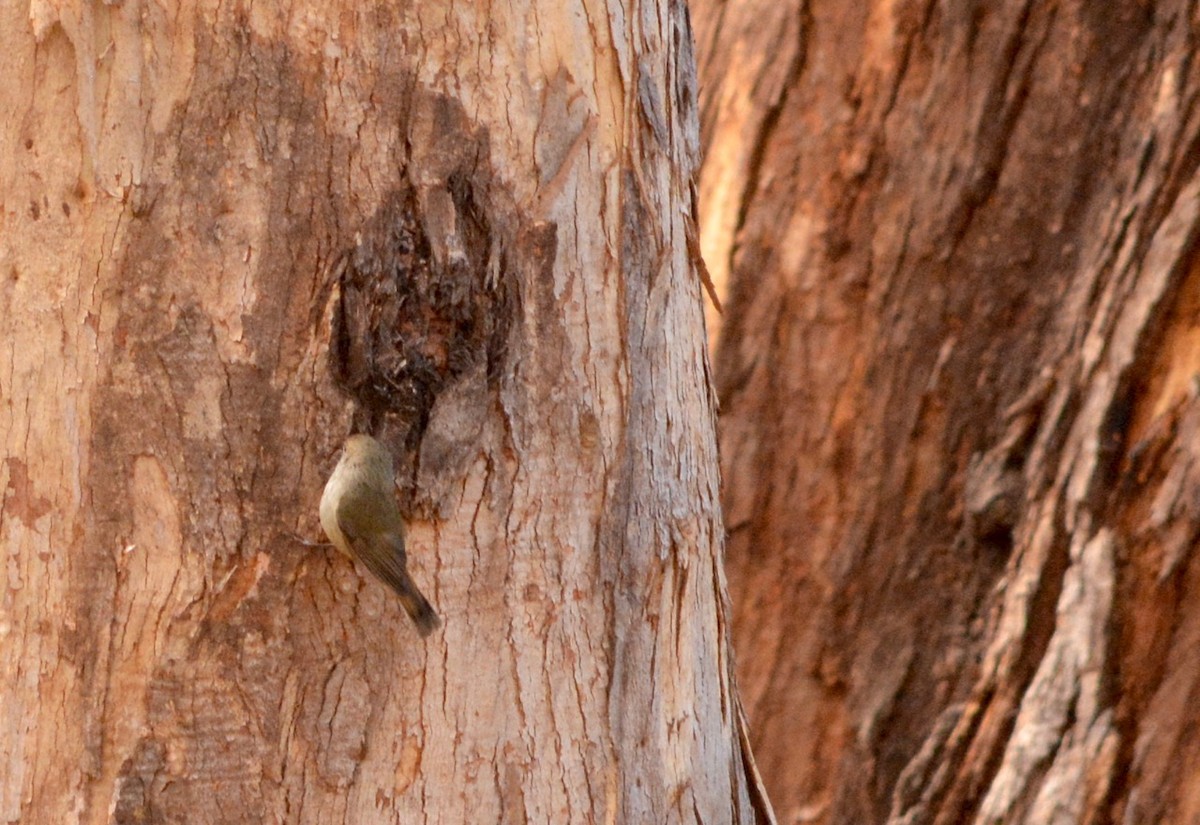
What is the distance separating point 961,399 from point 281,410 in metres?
2.41

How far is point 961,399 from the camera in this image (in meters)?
3.84

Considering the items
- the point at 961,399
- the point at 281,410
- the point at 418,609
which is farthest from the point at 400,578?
the point at 961,399

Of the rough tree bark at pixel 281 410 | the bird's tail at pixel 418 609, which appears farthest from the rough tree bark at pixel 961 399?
the bird's tail at pixel 418 609

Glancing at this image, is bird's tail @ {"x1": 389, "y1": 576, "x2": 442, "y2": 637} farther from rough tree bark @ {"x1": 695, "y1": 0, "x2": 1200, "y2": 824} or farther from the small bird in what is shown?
A: rough tree bark @ {"x1": 695, "y1": 0, "x2": 1200, "y2": 824}

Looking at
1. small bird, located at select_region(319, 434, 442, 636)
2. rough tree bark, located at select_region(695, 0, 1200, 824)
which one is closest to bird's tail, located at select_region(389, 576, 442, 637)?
small bird, located at select_region(319, 434, 442, 636)

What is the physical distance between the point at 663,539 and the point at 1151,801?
179 centimetres

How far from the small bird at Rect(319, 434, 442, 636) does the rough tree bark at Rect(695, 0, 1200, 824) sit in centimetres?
205

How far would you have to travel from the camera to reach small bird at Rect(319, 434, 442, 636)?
5.81ft

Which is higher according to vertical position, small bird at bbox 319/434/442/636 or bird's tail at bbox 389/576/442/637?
small bird at bbox 319/434/442/636

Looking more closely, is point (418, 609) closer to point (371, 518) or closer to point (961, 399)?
point (371, 518)

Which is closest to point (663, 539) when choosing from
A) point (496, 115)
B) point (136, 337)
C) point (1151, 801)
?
point (496, 115)

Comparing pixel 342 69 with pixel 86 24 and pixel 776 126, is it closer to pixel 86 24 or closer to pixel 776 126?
pixel 86 24

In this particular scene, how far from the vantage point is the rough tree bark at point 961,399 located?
11.0 feet

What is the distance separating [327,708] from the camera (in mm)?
1910
